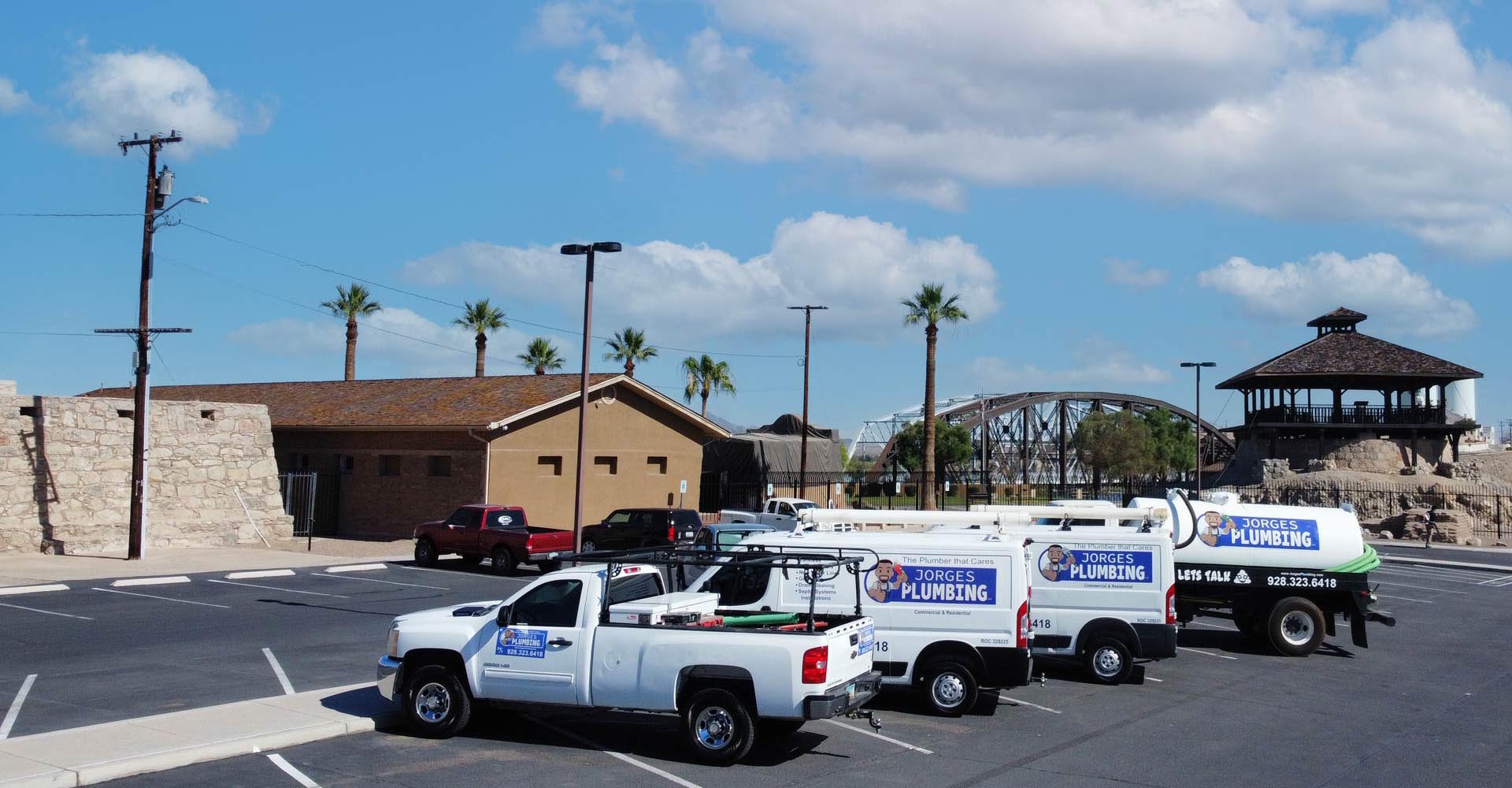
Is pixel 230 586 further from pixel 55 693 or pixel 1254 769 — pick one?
pixel 1254 769

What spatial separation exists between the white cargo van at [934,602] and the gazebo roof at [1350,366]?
55.1 meters

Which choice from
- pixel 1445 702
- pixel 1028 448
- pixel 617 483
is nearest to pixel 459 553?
pixel 617 483

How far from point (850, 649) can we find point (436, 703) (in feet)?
13.5

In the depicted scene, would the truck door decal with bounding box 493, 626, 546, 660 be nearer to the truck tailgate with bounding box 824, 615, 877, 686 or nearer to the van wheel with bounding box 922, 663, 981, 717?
the truck tailgate with bounding box 824, 615, 877, 686

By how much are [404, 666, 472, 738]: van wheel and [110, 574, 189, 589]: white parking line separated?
639 inches

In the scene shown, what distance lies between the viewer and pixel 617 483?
4188 centimetres

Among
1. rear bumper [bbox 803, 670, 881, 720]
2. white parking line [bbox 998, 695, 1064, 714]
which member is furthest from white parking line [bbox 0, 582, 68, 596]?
rear bumper [bbox 803, 670, 881, 720]

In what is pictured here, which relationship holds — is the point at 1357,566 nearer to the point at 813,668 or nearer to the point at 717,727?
the point at 813,668

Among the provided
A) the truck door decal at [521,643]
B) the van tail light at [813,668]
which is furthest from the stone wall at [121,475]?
the van tail light at [813,668]

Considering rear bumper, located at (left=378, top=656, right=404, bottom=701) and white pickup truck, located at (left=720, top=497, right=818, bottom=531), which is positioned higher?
white pickup truck, located at (left=720, top=497, right=818, bottom=531)

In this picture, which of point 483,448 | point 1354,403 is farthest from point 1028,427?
point 483,448

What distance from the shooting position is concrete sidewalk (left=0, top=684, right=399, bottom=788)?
32.7ft

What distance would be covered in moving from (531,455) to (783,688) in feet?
95.6

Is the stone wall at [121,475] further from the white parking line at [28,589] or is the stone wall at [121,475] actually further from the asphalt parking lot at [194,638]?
the white parking line at [28,589]
